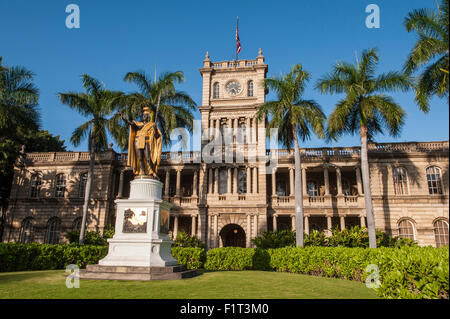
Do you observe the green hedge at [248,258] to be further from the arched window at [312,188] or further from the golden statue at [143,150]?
the arched window at [312,188]

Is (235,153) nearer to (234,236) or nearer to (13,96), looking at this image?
(234,236)

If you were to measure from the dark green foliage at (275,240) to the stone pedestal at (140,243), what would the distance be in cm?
1261

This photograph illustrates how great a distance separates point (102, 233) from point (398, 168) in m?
26.0

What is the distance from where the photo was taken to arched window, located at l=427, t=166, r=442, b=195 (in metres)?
27.3

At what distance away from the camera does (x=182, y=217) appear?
30953 millimetres

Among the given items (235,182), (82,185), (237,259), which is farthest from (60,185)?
(237,259)

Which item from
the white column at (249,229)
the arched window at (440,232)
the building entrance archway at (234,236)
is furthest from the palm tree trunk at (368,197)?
the building entrance archway at (234,236)

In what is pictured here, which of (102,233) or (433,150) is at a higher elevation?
(433,150)

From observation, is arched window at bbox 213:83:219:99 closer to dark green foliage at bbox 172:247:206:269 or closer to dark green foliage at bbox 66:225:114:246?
dark green foliage at bbox 66:225:114:246

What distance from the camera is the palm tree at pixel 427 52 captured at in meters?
15.1
